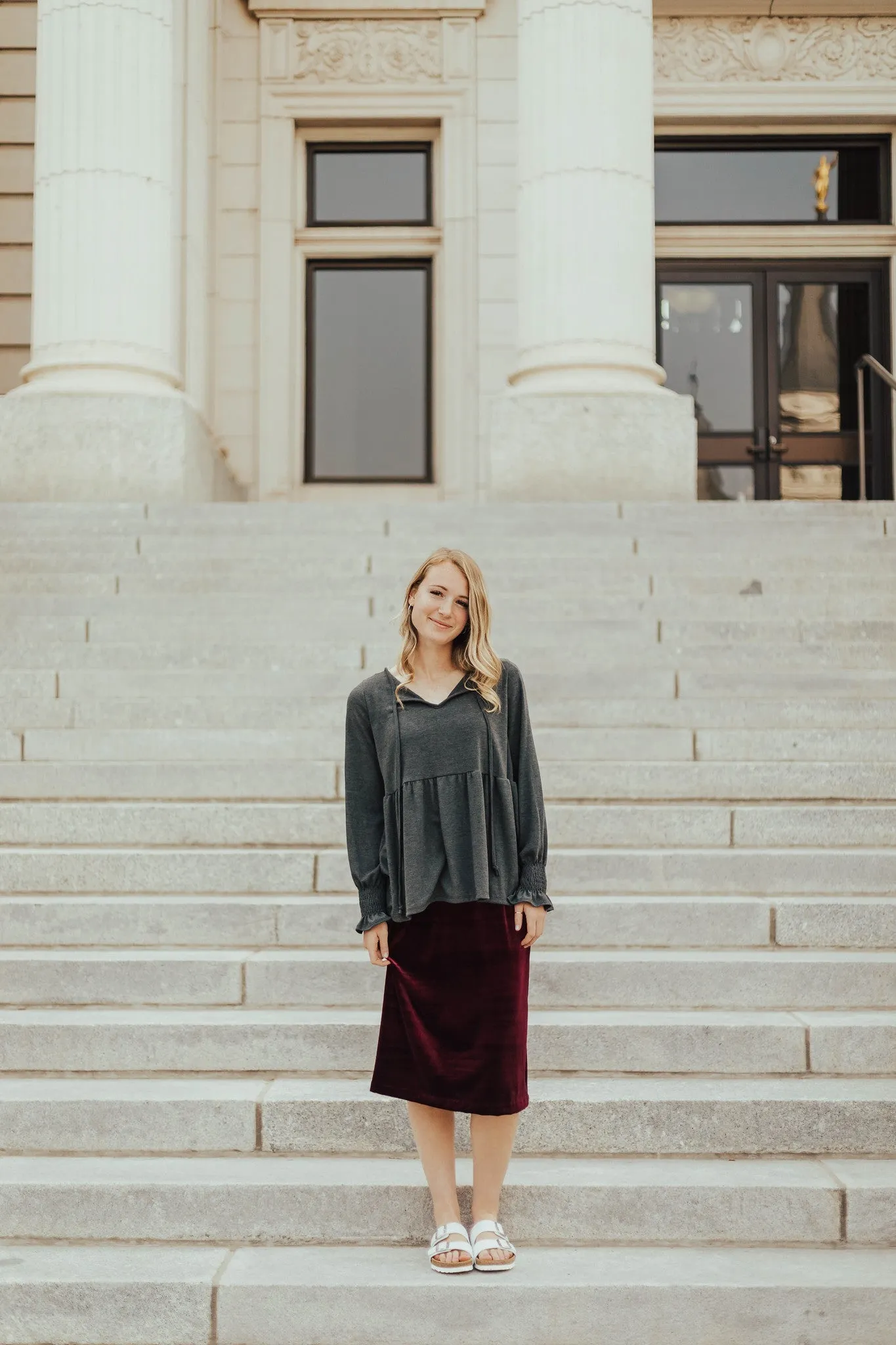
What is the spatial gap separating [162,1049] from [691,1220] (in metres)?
1.78

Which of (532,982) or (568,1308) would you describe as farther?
(532,982)

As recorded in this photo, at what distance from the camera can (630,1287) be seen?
11.9 ft

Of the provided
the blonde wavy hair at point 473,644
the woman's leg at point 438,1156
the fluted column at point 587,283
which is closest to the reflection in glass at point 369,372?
the fluted column at point 587,283

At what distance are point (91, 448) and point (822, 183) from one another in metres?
8.53

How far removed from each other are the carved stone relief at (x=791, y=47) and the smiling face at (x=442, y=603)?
38.4 feet

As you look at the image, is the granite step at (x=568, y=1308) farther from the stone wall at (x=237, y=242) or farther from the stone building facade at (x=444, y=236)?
the stone wall at (x=237, y=242)

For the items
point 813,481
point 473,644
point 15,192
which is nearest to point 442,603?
point 473,644

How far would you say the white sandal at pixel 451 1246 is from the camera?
365 cm

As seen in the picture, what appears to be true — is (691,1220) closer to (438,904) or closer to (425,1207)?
(425,1207)

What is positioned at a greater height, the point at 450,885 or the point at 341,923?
the point at 450,885

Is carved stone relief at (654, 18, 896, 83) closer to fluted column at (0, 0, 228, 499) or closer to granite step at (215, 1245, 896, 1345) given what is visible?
fluted column at (0, 0, 228, 499)

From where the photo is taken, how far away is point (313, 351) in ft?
Answer: 46.6

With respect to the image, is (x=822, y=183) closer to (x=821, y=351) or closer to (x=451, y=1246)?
(x=821, y=351)

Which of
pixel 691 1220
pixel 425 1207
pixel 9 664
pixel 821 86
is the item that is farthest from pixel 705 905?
pixel 821 86
